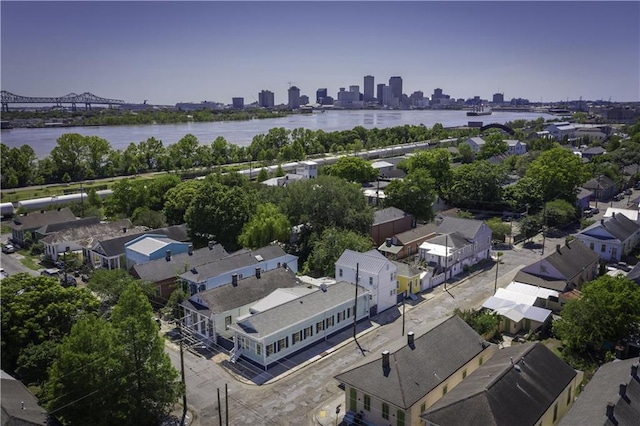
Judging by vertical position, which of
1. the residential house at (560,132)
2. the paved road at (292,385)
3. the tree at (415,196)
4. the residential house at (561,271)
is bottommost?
the paved road at (292,385)

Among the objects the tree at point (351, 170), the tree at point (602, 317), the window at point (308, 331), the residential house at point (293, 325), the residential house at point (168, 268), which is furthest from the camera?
the tree at point (351, 170)

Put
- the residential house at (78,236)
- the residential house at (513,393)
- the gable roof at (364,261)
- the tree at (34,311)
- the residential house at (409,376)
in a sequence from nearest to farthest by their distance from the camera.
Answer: the residential house at (513,393)
the residential house at (409,376)
the tree at (34,311)
the gable roof at (364,261)
the residential house at (78,236)

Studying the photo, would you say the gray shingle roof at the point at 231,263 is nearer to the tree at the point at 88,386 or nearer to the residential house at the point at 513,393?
the tree at the point at 88,386

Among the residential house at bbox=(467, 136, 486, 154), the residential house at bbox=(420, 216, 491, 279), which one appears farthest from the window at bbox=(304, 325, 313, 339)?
the residential house at bbox=(467, 136, 486, 154)

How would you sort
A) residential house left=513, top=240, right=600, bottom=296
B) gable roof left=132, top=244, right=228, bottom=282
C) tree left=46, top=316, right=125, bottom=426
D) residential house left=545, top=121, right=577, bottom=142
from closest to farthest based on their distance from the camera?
tree left=46, top=316, right=125, bottom=426, gable roof left=132, top=244, right=228, bottom=282, residential house left=513, top=240, right=600, bottom=296, residential house left=545, top=121, right=577, bottom=142

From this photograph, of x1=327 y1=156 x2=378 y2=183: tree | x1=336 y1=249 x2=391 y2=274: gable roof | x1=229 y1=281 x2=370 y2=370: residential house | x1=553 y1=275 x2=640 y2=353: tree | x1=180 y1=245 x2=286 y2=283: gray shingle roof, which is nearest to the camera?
x1=553 y1=275 x2=640 y2=353: tree

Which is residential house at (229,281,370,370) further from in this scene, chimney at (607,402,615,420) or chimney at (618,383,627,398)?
chimney at (607,402,615,420)

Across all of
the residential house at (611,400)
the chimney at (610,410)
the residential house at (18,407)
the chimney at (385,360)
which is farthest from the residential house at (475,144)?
the residential house at (18,407)

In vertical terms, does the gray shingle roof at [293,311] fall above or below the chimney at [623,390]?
below
